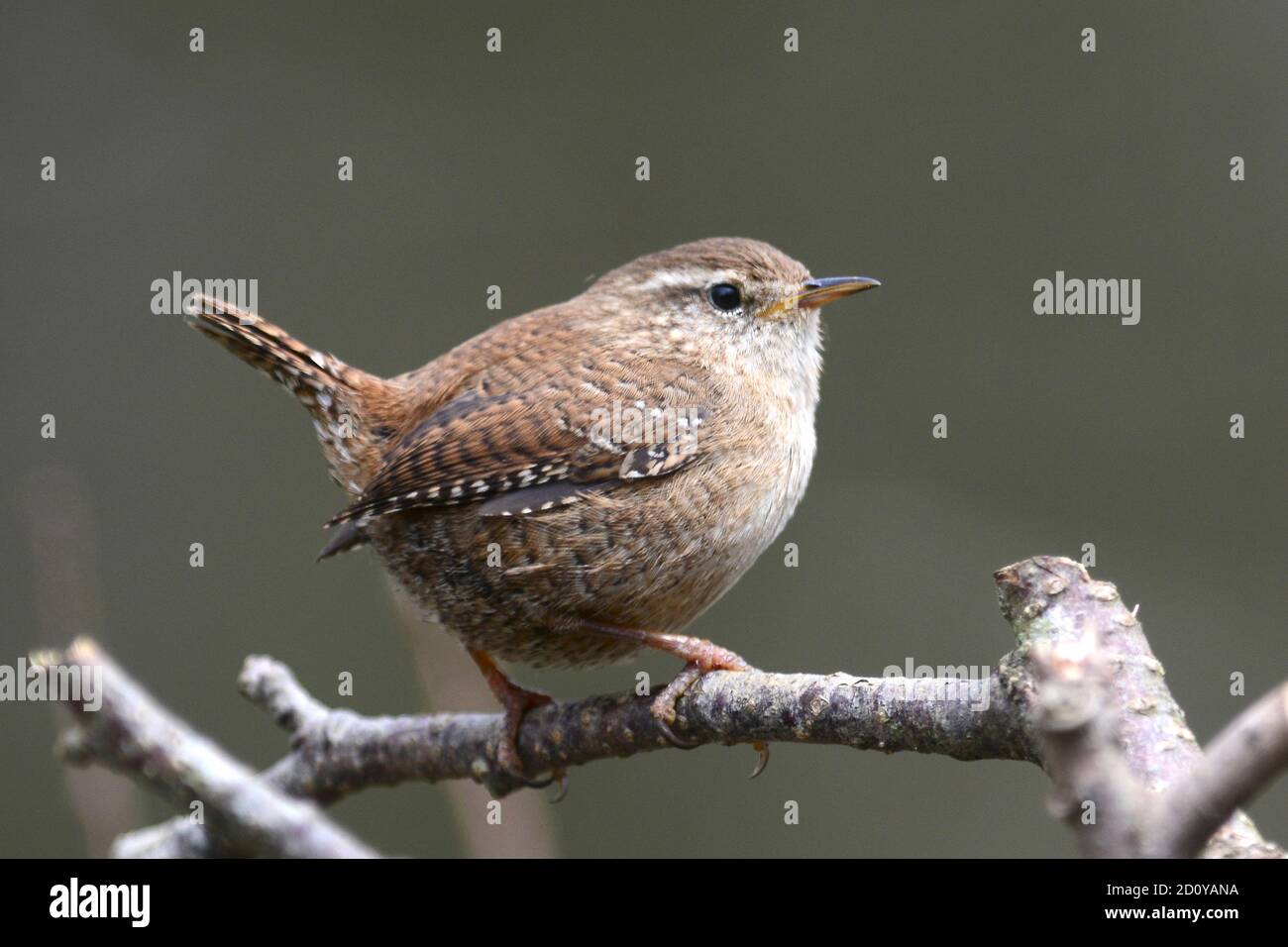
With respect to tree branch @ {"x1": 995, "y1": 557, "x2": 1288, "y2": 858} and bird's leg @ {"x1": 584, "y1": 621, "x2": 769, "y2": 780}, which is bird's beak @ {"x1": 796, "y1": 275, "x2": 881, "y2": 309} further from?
tree branch @ {"x1": 995, "y1": 557, "x2": 1288, "y2": 858}

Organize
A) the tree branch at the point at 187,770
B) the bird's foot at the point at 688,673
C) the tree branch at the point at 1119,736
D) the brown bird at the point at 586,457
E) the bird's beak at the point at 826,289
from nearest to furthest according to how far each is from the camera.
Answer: the tree branch at the point at 1119,736 → the tree branch at the point at 187,770 → the bird's foot at the point at 688,673 → the brown bird at the point at 586,457 → the bird's beak at the point at 826,289

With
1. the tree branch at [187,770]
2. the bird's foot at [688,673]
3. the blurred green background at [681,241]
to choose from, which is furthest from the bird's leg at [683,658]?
the blurred green background at [681,241]

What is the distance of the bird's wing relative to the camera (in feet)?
10.3

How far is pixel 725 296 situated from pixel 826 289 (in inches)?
11.8

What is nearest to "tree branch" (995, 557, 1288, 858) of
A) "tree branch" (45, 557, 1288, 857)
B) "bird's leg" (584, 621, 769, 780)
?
"tree branch" (45, 557, 1288, 857)

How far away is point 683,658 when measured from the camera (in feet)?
9.98

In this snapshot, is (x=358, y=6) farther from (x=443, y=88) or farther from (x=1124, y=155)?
(x=1124, y=155)

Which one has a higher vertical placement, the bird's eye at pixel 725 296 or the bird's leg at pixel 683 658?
the bird's eye at pixel 725 296

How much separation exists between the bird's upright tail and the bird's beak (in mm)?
1258

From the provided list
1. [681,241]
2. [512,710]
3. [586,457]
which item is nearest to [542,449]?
[586,457]

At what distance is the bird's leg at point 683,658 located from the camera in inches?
111

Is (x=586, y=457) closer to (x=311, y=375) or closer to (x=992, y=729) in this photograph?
(x=311, y=375)

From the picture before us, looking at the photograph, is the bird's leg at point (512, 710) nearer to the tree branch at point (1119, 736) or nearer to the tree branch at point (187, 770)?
the tree branch at point (187, 770)

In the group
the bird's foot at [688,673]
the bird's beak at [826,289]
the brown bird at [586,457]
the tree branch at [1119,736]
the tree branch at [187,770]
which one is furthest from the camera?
the bird's beak at [826,289]
